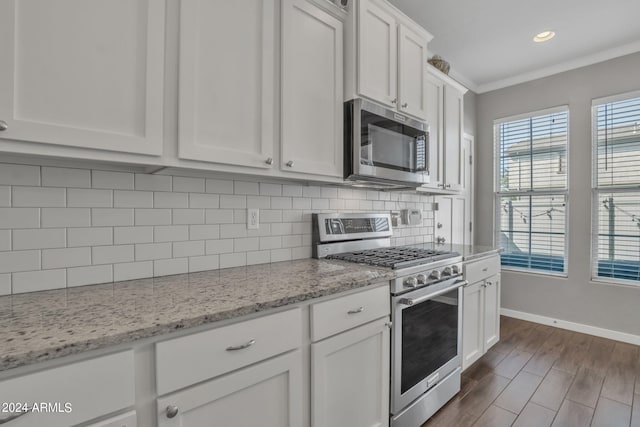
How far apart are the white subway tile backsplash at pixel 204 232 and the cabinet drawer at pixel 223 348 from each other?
649 millimetres

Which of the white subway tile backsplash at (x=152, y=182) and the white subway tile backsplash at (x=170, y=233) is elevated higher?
the white subway tile backsplash at (x=152, y=182)

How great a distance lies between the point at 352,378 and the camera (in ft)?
4.48

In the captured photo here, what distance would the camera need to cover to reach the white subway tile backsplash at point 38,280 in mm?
1087

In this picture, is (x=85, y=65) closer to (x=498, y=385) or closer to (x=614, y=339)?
(x=498, y=385)

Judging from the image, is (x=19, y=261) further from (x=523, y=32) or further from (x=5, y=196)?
(x=523, y=32)

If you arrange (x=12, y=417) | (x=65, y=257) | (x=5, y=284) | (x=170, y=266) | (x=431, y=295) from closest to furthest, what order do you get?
(x=12, y=417) < (x=5, y=284) < (x=65, y=257) < (x=170, y=266) < (x=431, y=295)

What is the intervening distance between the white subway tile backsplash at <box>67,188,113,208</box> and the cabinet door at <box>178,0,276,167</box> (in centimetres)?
39

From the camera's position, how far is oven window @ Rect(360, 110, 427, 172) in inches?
70.6

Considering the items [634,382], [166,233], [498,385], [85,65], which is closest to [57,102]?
[85,65]

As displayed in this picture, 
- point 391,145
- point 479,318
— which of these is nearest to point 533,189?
point 479,318

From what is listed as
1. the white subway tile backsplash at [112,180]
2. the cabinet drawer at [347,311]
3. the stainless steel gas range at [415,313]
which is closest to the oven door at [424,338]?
the stainless steel gas range at [415,313]

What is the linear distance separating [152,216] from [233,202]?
388 millimetres

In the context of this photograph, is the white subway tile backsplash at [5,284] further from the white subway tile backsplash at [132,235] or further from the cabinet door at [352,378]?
the cabinet door at [352,378]

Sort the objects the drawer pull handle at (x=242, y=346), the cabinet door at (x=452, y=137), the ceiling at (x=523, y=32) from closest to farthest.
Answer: the drawer pull handle at (x=242, y=346) < the ceiling at (x=523, y=32) < the cabinet door at (x=452, y=137)
